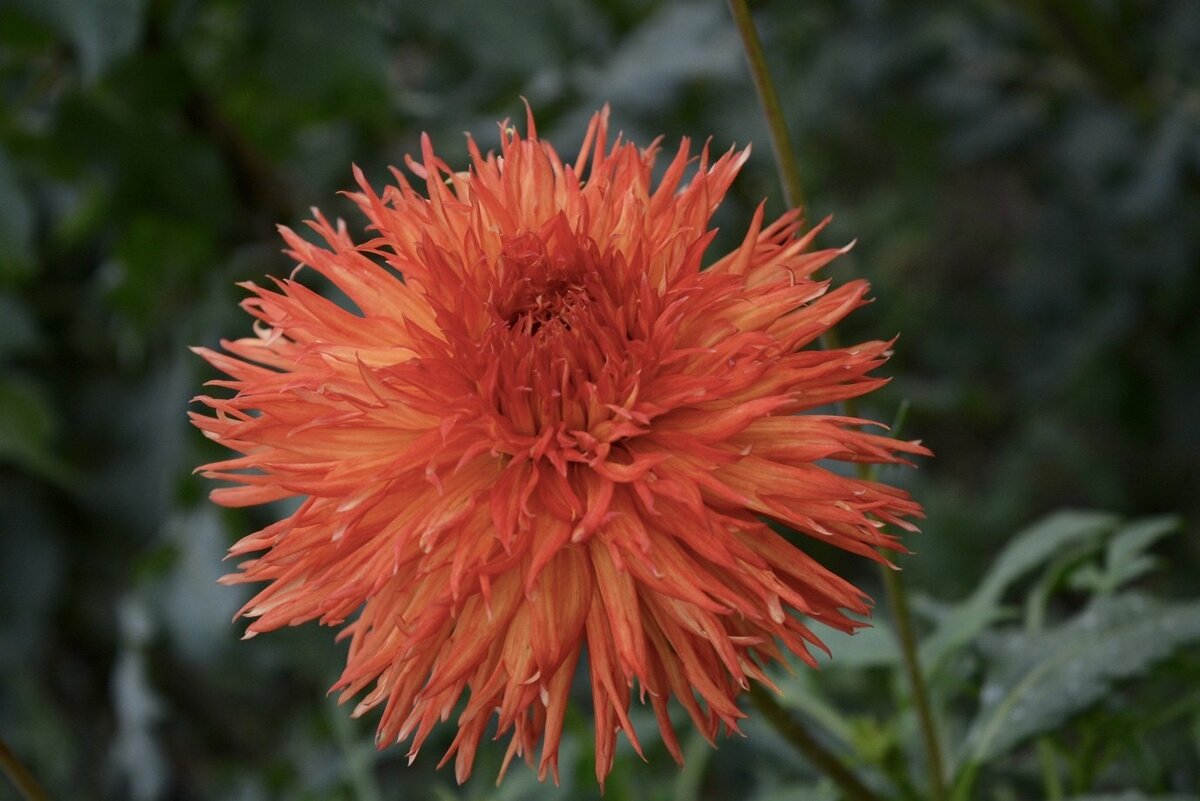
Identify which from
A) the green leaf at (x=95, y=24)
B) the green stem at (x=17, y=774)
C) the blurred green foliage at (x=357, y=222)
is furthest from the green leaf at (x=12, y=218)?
the green stem at (x=17, y=774)

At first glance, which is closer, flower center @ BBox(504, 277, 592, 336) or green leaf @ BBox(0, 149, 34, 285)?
flower center @ BBox(504, 277, 592, 336)

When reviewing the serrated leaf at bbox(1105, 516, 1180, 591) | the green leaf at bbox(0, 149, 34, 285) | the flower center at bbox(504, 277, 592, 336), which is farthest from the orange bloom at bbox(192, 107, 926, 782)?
the green leaf at bbox(0, 149, 34, 285)

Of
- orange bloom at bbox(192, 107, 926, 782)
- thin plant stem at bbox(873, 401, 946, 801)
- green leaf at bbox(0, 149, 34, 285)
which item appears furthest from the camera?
green leaf at bbox(0, 149, 34, 285)

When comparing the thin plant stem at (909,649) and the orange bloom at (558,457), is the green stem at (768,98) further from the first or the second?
the thin plant stem at (909,649)

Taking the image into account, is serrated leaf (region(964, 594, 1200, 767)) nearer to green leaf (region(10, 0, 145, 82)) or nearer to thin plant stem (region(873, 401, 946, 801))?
thin plant stem (region(873, 401, 946, 801))

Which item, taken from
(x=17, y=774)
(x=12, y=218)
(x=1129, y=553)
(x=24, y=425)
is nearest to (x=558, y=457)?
(x=17, y=774)

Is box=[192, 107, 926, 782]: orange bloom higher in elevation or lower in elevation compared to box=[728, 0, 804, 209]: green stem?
lower

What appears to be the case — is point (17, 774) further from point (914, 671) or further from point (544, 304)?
point (914, 671)
